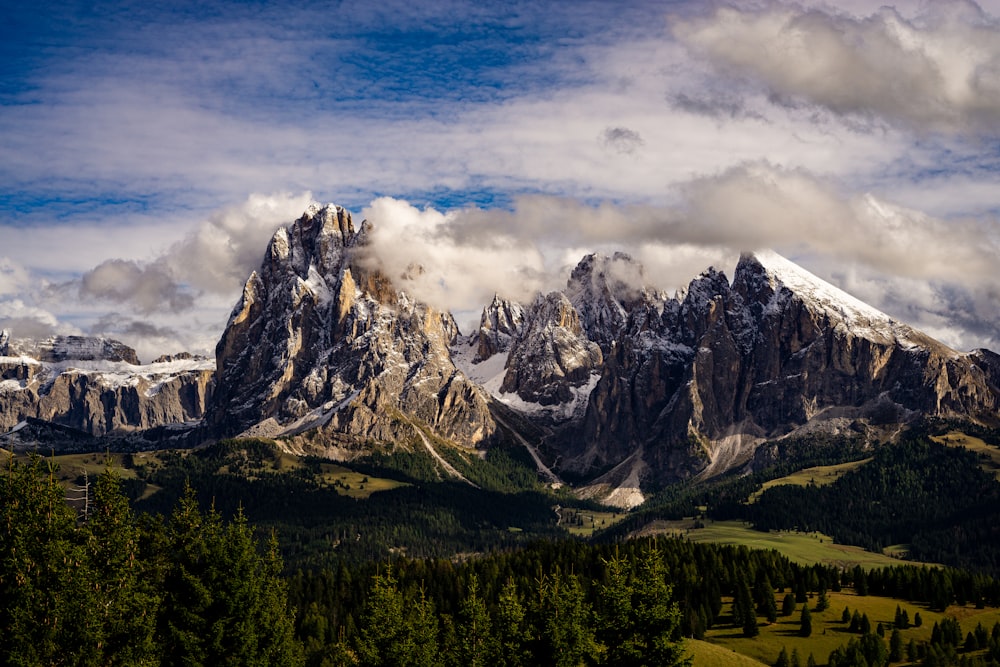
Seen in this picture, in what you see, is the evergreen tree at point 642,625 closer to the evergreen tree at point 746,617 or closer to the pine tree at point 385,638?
the pine tree at point 385,638

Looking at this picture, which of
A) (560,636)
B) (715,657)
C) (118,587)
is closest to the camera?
(118,587)

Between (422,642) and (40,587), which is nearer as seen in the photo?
(40,587)

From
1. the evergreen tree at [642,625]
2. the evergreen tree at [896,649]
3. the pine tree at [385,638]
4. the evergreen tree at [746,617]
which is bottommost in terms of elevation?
the evergreen tree at [896,649]

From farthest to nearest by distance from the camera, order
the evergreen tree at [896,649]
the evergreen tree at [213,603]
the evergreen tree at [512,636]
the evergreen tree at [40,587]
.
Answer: the evergreen tree at [896,649] → the evergreen tree at [512,636] → the evergreen tree at [213,603] → the evergreen tree at [40,587]

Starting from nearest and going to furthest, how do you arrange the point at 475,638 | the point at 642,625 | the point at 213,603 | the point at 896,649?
1. the point at 642,625
2. the point at 213,603
3. the point at 475,638
4. the point at 896,649

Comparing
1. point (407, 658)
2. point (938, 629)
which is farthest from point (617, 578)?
point (938, 629)

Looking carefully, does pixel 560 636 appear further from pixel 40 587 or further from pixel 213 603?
pixel 40 587

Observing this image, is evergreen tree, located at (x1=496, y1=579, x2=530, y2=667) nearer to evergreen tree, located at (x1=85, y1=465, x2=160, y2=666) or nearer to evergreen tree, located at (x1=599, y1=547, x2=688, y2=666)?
evergreen tree, located at (x1=599, y1=547, x2=688, y2=666)

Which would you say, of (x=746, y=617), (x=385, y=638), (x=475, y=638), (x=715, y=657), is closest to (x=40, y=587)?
(x=385, y=638)

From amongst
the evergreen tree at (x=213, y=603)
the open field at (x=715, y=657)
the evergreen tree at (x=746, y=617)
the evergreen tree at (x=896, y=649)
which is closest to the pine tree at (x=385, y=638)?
the evergreen tree at (x=213, y=603)

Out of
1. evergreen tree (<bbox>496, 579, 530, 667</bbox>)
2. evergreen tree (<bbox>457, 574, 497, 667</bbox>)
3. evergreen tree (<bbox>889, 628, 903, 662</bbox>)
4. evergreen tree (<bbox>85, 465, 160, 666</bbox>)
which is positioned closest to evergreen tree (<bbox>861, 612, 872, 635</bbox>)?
evergreen tree (<bbox>889, 628, 903, 662</bbox>)

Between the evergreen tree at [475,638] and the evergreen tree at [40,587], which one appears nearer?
the evergreen tree at [40,587]

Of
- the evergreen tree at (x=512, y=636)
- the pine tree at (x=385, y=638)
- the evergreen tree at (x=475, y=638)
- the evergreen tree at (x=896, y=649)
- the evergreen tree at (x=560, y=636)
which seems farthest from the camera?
the evergreen tree at (x=896, y=649)

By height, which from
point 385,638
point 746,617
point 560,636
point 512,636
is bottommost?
point 746,617
